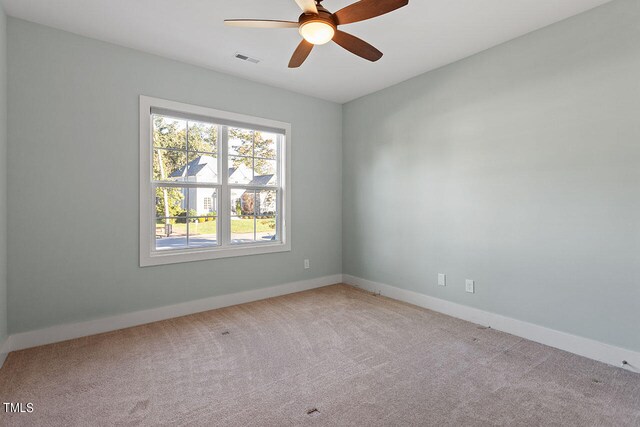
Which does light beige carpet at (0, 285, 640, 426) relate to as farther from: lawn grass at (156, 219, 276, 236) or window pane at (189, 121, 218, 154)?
window pane at (189, 121, 218, 154)

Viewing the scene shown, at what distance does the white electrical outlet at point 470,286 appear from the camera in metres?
3.18

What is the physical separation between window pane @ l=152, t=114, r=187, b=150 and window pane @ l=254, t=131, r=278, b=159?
0.89 metres

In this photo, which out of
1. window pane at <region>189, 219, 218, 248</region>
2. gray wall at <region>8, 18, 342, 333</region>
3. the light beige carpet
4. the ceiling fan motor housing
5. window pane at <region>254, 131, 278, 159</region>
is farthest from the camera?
window pane at <region>254, 131, 278, 159</region>

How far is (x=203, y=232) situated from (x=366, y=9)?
2.77m

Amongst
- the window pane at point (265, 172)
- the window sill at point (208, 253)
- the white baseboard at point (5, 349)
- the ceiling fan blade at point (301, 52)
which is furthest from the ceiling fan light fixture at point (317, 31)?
the white baseboard at point (5, 349)

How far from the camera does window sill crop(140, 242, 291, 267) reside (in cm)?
320

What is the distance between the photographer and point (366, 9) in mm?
1923

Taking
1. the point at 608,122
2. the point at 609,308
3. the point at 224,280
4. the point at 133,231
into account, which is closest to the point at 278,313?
the point at 224,280

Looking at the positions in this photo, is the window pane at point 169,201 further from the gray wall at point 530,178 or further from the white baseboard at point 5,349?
the gray wall at point 530,178

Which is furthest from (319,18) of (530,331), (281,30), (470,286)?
(530,331)

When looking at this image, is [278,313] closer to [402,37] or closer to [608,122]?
[402,37]

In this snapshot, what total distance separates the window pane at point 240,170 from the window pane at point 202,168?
0.20 meters


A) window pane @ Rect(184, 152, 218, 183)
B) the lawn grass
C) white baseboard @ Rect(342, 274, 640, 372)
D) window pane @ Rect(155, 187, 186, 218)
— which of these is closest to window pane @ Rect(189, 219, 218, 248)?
the lawn grass

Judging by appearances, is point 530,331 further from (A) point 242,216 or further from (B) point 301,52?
(A) point 242,216
